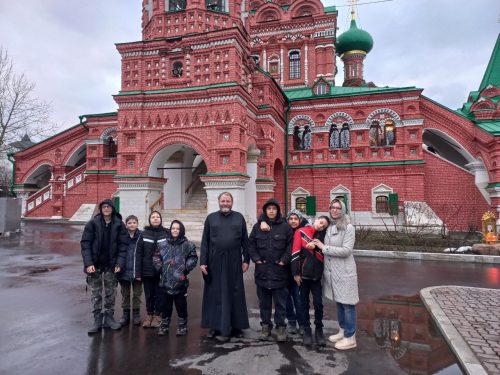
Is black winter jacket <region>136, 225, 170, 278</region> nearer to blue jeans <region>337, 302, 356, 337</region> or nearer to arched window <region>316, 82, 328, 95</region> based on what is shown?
blue jeans <region>337, 302, 356, 337</region>

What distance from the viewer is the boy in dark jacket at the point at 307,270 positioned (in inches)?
159

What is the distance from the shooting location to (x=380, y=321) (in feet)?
15.7

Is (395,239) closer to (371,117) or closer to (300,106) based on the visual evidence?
(371,117)

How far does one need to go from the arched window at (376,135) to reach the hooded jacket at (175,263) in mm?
14461

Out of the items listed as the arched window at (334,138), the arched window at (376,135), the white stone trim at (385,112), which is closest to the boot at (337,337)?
the arched window at (334,138)

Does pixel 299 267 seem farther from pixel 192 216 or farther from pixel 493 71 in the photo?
pixel 493 71

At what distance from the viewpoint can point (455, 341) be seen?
3.91m

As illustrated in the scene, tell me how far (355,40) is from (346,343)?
915 inches

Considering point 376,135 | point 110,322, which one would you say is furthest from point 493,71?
point 110,322

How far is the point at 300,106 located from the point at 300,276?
14.7 metres

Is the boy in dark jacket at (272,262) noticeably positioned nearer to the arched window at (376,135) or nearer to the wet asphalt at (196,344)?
the wet asphalt at (196,344)

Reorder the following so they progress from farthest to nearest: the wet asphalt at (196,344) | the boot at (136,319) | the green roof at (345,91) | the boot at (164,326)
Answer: the green roof at (345,91), the boot at (136,319), the boot at (164,326), the wet asphalt at (196,344)

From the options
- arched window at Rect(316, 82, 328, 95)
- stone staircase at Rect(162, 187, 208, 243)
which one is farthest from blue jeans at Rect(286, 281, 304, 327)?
arched window at Rect(316, 82, 328, 95)

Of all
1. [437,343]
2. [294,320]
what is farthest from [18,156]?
[437,343]
